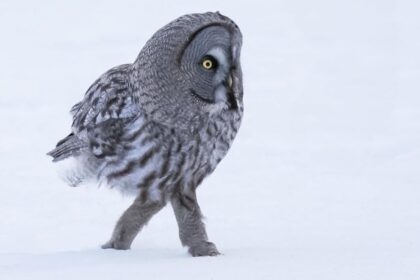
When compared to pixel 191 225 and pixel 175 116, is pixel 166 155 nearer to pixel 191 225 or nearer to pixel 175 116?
pixel 175 116

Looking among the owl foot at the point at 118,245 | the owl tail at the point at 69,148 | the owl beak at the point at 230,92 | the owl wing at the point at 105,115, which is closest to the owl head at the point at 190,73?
the owl beak at the point at 230,92

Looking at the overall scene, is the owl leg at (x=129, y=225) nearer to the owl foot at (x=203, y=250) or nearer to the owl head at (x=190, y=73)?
the owl foot at (x=203, y=250)

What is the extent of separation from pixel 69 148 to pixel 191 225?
693 millimetres

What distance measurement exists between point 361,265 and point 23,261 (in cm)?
134

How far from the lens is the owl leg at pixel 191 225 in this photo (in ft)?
14.5

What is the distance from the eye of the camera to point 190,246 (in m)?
4.45

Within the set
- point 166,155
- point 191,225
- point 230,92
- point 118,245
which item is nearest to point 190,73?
point 230,92

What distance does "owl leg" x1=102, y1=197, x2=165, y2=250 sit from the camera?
461 cm

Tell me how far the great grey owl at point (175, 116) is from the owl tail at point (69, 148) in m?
0.12

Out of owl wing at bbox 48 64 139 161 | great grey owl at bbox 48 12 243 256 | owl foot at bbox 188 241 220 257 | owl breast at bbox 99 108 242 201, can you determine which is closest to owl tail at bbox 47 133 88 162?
owl wing at bbox 48 64 139 161

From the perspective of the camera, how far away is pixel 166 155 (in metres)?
4.25

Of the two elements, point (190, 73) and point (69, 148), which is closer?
point (190, 73)

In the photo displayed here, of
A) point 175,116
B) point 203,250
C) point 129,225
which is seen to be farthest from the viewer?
point 129,225

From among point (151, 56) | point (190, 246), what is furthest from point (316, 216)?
point (151, 56)
